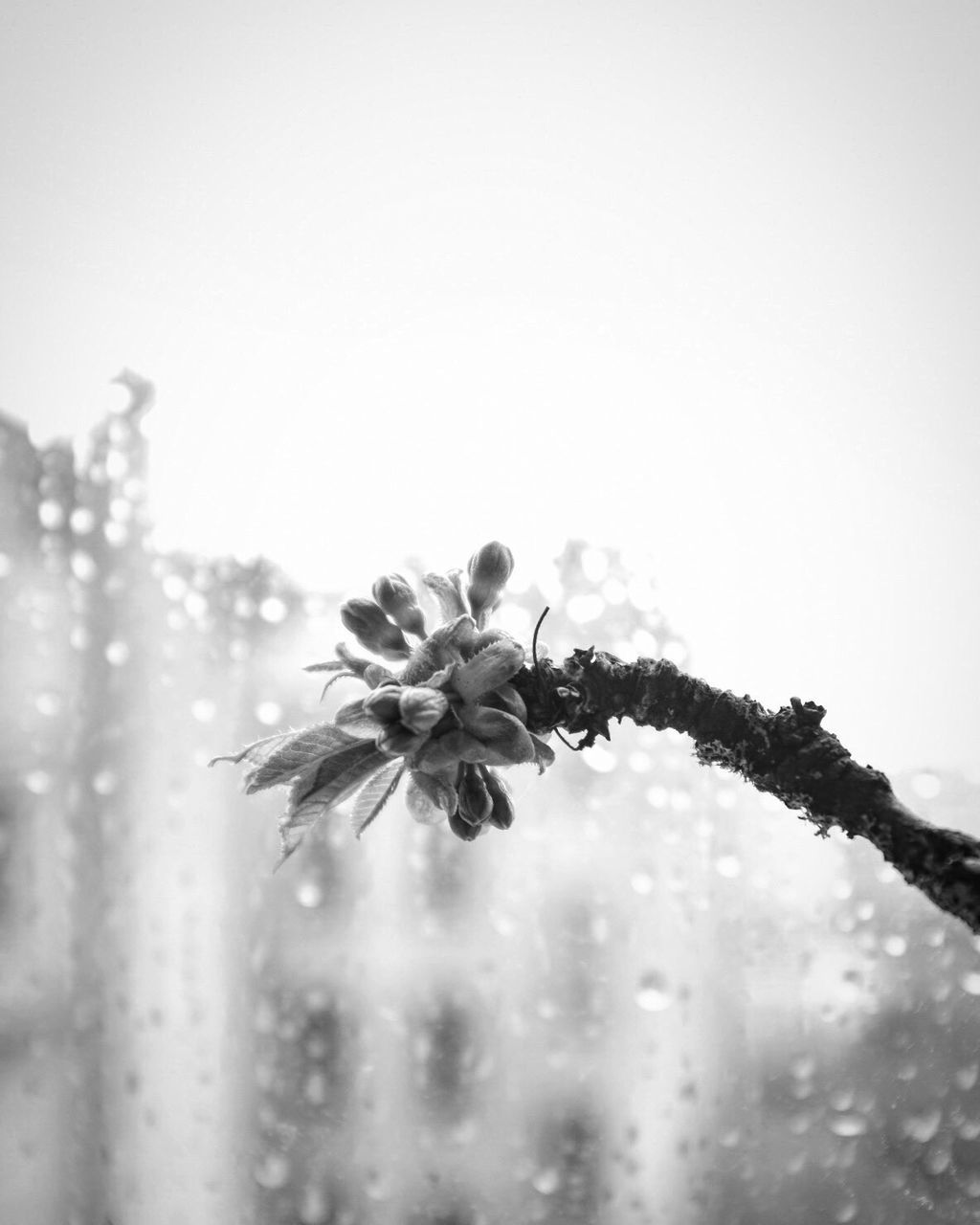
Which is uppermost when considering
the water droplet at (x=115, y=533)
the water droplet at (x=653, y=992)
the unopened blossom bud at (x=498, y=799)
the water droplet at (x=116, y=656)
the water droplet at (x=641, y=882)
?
the water droplet at (x=115, y=533)

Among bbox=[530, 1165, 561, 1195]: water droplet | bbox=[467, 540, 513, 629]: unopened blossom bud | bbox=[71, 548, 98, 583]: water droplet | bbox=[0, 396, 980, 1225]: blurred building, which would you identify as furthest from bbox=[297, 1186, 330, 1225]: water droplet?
bbox=[467, 540, 513, 629]: unopened blossom bud

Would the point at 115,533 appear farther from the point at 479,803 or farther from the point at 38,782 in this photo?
the point at 479,803

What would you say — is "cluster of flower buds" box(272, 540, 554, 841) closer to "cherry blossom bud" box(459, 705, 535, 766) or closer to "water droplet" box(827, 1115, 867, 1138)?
"cherry blossom bud" box(459, 705, 535, 766)

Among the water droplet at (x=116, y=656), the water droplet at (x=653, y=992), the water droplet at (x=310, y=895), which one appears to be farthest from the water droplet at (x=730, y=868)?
the water droplet at (x=116, y=656)

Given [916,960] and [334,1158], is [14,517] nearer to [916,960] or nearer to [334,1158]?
[334,1158]

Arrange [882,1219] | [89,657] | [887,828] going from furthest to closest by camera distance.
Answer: [89,657] → [882,1219] → [887,828]

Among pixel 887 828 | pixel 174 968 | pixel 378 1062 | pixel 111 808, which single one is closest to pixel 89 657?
pixel 111 808

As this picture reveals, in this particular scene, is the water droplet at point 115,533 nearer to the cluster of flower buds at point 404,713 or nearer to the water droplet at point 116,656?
the water droplet at point 116,656
